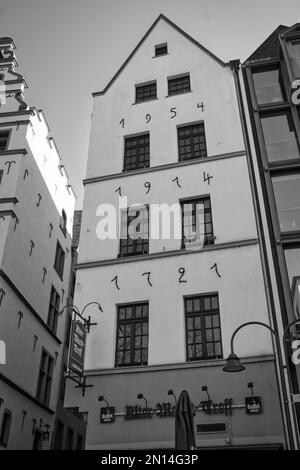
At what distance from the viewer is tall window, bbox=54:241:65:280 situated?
2641 cm

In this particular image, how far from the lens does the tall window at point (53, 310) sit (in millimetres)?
24594

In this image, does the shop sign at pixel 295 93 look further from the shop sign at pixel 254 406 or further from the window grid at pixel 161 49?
the shop sign at pixel 254 406

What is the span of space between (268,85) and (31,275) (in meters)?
13.9

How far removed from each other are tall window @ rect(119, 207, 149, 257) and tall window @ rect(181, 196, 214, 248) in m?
1.45

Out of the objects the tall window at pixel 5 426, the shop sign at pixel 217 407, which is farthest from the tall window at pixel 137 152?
the tall window at pixel 5 426

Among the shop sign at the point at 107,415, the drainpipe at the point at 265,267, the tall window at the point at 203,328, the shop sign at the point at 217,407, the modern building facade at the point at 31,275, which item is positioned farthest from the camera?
the modern building facade at the point at 31,275

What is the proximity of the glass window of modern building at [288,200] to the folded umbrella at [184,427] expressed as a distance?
7999 millimetres

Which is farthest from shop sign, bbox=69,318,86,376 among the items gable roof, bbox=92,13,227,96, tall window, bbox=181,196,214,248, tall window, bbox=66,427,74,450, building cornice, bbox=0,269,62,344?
tall window, bbox=66,427,74,450

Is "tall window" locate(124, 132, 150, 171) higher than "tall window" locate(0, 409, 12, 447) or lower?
higher

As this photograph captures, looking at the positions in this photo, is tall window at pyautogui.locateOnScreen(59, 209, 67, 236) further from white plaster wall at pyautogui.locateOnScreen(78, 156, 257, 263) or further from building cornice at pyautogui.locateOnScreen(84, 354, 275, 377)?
building cornice at pyautogui.locateOnScreen(84, 354, 275, 377)

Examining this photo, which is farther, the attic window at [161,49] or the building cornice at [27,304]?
the attic window at [161,49]

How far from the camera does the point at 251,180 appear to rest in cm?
→ 1767
